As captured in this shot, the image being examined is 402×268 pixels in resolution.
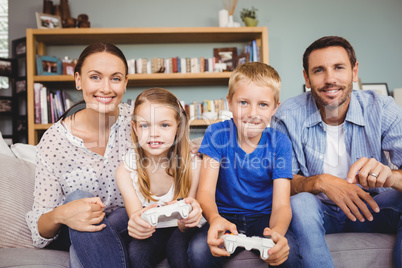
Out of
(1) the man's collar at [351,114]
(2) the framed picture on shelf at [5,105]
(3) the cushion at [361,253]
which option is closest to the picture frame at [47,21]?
(2) the framed picture on shelf at [5,105]

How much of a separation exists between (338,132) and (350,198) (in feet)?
1.41

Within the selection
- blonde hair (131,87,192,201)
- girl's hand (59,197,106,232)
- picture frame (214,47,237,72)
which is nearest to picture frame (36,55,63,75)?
picture frame (214,47,237,72)

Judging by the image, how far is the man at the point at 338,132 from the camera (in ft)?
4.38

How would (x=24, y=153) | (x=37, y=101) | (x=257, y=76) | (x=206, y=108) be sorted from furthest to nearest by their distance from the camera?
(x=206, y=108)
(x=37, y=101)
(x=24, y=153)
(x=257, y=76)

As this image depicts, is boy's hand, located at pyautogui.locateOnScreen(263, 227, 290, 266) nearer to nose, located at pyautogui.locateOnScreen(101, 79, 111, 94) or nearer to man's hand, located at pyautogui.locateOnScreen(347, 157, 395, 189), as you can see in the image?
man's hand, located at pyautogui.locateOnScreen(347, 157, 395, 189)

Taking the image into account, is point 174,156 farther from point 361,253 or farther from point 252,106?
point 361,253

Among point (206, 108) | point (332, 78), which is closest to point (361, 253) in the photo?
point (332, 78)

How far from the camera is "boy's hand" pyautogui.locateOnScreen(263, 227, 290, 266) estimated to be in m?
0.96

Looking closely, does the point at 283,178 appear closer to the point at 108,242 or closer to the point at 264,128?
the point at 264,128

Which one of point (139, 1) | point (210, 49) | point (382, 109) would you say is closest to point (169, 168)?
point (382, 109)

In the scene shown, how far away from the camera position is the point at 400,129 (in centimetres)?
141

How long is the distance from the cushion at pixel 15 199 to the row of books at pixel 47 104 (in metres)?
1.74

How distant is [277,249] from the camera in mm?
958

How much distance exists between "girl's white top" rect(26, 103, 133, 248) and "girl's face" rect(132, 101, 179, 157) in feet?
0.55
